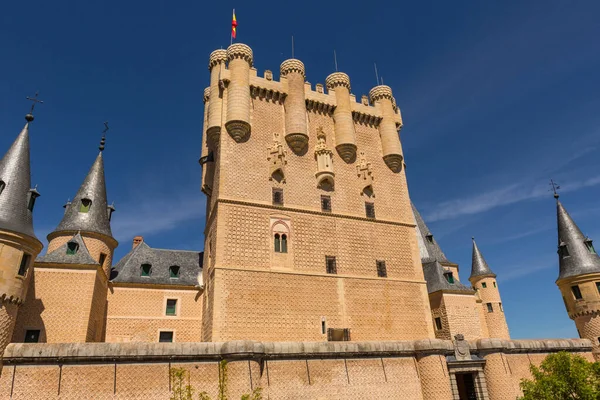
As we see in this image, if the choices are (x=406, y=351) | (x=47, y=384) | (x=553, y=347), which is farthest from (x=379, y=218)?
(x=47, y=384)

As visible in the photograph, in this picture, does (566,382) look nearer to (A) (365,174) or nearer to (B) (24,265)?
(A) (365,174)

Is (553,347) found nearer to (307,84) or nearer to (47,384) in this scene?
(307,84)

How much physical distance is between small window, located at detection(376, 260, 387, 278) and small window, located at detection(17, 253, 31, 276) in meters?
16.7

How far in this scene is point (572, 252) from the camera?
26688 mm

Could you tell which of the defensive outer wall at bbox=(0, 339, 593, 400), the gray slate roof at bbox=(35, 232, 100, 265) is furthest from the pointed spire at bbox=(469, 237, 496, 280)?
the gray slate roof at bbox=(35, 232, 100, 265)

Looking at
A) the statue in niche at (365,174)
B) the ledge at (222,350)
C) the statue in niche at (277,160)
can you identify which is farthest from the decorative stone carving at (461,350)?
the statue in niche at (277,160)

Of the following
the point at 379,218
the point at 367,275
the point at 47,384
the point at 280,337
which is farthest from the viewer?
the point at 379,218

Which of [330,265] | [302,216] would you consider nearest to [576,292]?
[330,265]

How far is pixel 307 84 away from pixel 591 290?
22750 millimetres

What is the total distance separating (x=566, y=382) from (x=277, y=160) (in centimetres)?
1654

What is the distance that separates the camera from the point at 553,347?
19.2 metres

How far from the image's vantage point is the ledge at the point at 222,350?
40.7 ft

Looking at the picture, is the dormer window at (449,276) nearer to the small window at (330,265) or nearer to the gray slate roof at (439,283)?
the gray slate roof at (439,283)

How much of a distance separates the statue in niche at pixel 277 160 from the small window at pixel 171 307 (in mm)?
Answer: 9332
